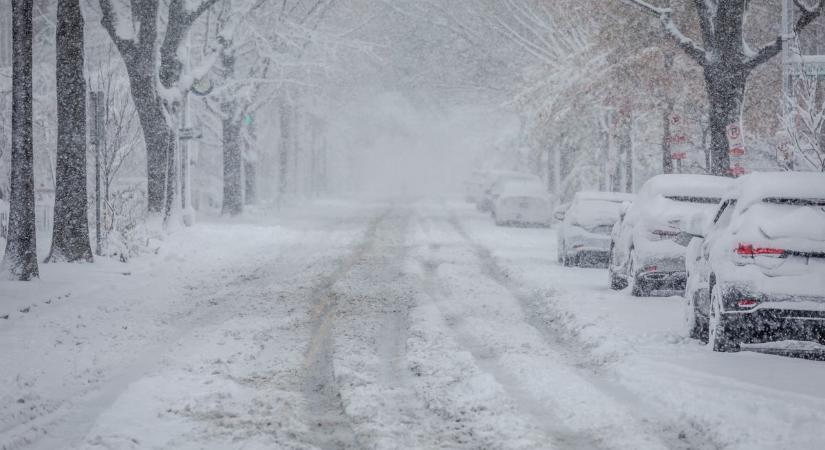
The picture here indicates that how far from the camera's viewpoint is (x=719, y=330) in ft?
30.7

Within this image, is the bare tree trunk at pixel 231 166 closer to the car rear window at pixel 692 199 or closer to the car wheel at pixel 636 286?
the car wheel at pixel 636 286

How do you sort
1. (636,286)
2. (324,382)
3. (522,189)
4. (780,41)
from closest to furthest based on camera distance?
(324,382) → (636,286) → (780,41) → (522,189)

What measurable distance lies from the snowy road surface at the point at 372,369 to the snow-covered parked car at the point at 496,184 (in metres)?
19.0

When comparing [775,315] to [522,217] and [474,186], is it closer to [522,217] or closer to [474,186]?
[522,217]

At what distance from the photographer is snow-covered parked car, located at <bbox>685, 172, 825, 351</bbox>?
887cm

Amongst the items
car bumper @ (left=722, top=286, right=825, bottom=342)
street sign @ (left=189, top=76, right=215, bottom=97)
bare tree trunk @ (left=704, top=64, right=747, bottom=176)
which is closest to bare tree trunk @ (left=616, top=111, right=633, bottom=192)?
bare tree trunk @ (left=704, top=64, right=747, bottom=176)

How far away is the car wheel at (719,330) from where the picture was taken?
9.25 meters

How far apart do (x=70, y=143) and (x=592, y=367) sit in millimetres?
11581

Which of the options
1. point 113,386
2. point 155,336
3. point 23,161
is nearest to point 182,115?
point 23,161

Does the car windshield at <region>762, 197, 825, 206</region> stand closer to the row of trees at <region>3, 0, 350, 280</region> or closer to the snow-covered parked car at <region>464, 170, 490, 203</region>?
the row of trees at <region>3, 0, 350, 280</region>

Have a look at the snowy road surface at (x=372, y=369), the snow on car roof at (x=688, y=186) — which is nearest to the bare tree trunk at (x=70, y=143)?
the snowy road surface at (x=372, y=369)

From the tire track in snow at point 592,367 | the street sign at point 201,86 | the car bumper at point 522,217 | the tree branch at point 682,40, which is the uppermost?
the tree branch at point 682,40

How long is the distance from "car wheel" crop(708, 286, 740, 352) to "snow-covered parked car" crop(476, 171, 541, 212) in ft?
79.2

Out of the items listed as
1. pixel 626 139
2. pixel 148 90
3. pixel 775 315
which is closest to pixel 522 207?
pixel 626 139
